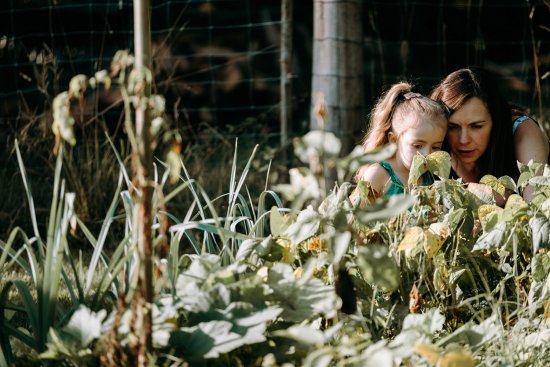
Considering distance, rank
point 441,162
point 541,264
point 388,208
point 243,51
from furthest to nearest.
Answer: point 243,51 < point 441,162 < point 541,264 < point 388,208

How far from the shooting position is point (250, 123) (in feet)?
17.5

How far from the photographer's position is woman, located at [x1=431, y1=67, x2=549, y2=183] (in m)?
3.13

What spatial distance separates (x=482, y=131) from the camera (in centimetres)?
316

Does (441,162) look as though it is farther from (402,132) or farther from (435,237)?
(402,132)

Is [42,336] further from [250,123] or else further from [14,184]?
[250,123]

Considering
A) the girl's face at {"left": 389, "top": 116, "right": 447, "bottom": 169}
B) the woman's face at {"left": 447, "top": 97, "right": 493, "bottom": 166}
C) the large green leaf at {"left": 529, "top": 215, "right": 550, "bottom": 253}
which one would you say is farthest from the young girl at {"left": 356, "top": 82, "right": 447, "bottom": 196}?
the large green leaf at {"left": 529, "top": 215, "right": 550, "bottom": 253}

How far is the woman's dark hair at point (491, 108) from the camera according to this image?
3.18m

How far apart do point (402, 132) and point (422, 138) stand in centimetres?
12

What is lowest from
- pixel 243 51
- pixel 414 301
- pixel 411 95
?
pixel 414 301

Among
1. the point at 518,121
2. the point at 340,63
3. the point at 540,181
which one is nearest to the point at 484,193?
the point at 540,181

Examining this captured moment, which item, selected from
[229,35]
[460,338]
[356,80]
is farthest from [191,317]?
[229,35]

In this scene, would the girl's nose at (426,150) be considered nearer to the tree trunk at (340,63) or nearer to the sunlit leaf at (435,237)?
the sunlit leaf at (435,237)

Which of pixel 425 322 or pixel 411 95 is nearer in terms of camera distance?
pixel 425 322

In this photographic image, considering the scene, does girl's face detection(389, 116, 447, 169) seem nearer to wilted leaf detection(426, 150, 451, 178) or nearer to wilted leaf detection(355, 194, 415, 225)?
wilted leaf detection(426, 150, 451, 178)
